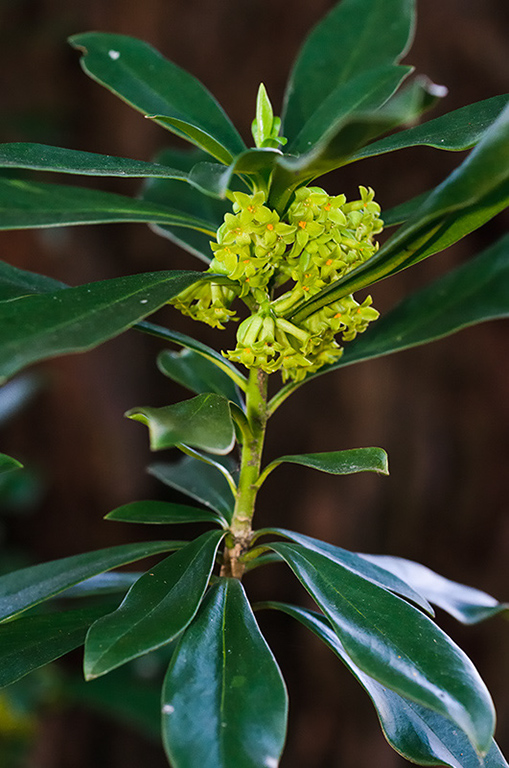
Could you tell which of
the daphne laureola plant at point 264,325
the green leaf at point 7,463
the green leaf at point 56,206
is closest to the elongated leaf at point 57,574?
the daphne laureola plant at point 264,325

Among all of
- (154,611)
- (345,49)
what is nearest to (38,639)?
(154,611)

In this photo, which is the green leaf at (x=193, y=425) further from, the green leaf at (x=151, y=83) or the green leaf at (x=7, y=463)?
the green leaf at (x=151, y=83)

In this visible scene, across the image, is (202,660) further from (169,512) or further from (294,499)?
(294,499)

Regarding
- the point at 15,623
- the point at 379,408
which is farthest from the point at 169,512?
the point at 379,408

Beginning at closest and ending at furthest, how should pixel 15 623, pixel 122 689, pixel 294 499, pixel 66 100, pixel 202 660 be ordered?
pixel 202 660 < pixel 15 623 < pixel 122 689 < pixel 294 499 < pixel 66 100

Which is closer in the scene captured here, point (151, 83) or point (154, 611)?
point (154, 611)

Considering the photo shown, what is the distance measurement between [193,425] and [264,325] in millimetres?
149

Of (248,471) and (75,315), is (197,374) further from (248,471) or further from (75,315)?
(75,315)

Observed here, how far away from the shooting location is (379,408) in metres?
2.47

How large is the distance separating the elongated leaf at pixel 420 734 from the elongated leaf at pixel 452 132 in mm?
485

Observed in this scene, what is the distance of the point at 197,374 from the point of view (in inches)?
34.5

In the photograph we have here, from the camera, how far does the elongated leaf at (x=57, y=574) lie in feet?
2.26

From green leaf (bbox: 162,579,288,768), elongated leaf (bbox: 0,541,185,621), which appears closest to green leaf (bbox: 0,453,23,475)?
elongated leaf (bbox: 0,541,185,621)

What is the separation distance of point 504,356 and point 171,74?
181 centimetres
